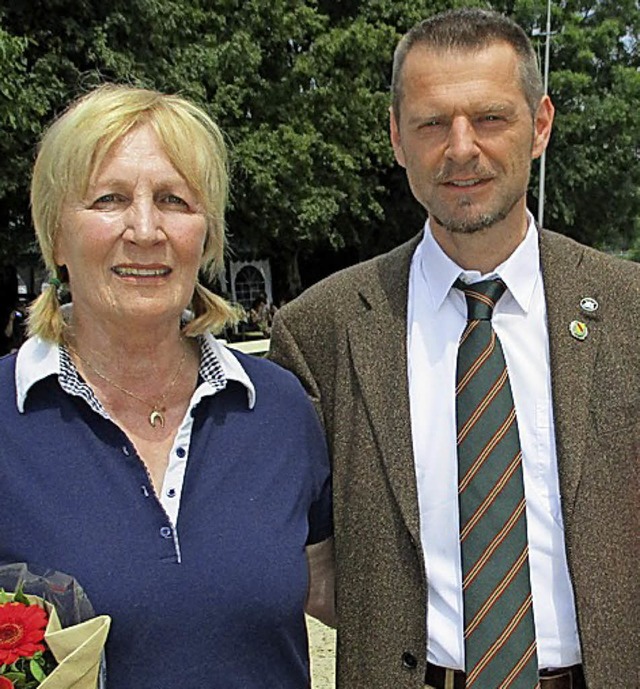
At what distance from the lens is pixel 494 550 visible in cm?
227

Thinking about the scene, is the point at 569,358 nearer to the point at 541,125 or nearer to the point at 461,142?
the point at 461,142

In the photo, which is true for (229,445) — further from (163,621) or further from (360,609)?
(360,609)

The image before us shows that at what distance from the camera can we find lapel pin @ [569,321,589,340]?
2.37 m

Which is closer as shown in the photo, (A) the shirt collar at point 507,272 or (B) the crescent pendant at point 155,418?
(B) the crescent pendant at point 155,418

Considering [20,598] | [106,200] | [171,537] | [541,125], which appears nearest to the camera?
[20,598]

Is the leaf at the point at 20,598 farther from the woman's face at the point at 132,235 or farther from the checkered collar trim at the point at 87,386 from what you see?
the woman's face at the point at 132,235

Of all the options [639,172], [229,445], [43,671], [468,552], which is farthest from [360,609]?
[639,172]

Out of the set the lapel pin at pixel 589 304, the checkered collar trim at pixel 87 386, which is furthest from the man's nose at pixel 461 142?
the checkered collar trim at pixel 87 386

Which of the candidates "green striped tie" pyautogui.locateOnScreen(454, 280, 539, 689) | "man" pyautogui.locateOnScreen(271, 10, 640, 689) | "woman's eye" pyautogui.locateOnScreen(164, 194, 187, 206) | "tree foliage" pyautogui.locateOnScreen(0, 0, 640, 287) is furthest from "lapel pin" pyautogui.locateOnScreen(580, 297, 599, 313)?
"tree foliage" pyautogui.locateOnScreen(0, 0, 640, 287)

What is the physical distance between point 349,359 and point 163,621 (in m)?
0.91

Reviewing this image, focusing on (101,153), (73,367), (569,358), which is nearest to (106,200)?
(101,153)

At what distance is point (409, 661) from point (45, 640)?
3.52 feet

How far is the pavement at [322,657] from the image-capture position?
168 inches

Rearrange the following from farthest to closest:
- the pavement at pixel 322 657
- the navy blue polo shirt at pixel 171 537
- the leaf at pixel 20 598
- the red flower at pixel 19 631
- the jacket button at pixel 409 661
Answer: the pavement at pixel 322 657 < the jacket button at pixel 409 661 < the navy blue polo shirt at pixel 171 537 < the leaf at pixel 20 598 < the red flower at pixel 19 631
